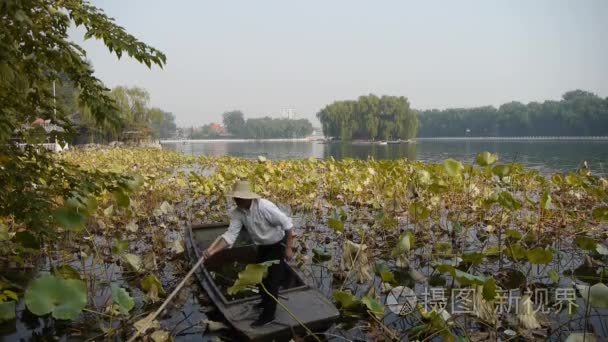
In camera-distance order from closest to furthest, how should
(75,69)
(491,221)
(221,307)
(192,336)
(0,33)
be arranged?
(0,33) → (75,69) → (221,307) → (192,336) → (491,221)

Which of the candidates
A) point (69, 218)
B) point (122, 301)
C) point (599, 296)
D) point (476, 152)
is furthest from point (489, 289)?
point (476, 152)

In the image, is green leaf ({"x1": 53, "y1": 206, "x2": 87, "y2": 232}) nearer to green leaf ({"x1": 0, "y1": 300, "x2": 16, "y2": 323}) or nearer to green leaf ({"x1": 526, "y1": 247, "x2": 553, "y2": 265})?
green leaf ({"x1": 0, "y1": 300, "x2": 16, "y2": 323})

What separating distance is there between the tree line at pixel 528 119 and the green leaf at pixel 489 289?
2983 inches

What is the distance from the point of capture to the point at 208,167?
54.1 ft

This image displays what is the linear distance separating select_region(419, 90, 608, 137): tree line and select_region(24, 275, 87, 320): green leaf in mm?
77715

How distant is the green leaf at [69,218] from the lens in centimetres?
355

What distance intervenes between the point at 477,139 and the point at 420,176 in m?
90.7

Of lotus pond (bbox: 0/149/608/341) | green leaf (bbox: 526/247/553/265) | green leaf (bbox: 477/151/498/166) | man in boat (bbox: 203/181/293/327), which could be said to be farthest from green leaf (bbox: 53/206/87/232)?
green leaf (bbox: 477/151/498/166)

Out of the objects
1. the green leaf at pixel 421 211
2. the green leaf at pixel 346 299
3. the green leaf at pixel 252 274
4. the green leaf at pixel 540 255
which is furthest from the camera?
the green leaf at pixel 421 211

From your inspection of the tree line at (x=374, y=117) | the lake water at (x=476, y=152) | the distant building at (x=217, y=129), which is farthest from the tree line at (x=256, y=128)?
the lake water at (x=476, y=152)

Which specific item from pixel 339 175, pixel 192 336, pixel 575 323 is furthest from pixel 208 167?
pixel 575 323

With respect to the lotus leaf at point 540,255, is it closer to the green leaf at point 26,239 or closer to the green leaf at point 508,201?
the green leaf at point 508,201

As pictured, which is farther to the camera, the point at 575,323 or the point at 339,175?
the point at 339,175

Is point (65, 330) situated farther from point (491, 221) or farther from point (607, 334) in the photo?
point (491, 221)
